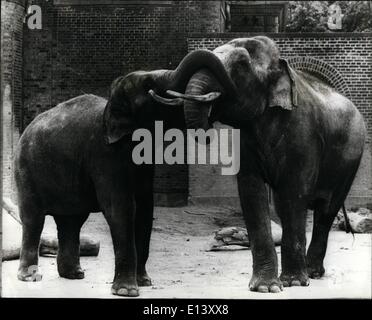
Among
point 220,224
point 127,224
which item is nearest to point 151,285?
point 127,224

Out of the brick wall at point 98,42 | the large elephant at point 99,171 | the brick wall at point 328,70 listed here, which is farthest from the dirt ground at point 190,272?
the brick wall at point 98,42

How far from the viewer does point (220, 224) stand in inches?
589

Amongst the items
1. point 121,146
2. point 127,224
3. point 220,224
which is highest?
point 121,146

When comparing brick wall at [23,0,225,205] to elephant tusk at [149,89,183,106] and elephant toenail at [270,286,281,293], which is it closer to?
elephant toenail at [270,286,281,293]

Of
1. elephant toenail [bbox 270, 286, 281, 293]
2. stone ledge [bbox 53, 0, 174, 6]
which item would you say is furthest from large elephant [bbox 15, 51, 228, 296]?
stone ledge [bbox 53, 0, 174, 6]

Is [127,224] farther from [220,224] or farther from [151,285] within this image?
[220,224]

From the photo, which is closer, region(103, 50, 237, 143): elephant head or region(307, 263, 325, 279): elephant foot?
region(103, 50, 237, 143): elephant head

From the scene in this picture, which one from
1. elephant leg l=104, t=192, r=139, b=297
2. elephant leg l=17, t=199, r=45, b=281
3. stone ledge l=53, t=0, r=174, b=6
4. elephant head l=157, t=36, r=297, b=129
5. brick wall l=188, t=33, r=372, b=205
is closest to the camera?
elephant head l=157, t=36, r=297, b=129

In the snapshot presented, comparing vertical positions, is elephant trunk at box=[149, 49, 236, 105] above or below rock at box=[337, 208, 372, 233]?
above

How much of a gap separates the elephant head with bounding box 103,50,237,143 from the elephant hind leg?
2.32m

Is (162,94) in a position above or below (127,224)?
above

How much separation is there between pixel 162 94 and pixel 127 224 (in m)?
1.20

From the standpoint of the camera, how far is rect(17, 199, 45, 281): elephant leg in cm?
790

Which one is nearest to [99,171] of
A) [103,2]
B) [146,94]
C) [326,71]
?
[146,94]
